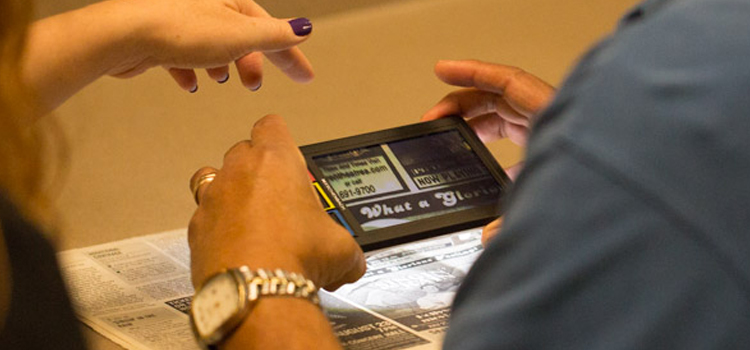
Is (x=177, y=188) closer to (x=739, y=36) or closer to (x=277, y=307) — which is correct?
(x=277, y=307)

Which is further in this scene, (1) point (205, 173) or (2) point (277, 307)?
(1) point (205, 173)

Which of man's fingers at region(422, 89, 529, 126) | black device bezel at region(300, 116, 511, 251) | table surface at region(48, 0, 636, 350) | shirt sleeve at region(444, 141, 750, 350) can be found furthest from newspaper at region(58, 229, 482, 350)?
shirt sleeve at region(444, 141, 750, 350)

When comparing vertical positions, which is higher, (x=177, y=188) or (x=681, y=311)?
(x=681, y=311)

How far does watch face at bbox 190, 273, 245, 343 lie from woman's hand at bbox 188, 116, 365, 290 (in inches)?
0.8

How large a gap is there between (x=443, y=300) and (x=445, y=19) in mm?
1274

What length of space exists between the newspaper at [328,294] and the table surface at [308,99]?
13.8 inches

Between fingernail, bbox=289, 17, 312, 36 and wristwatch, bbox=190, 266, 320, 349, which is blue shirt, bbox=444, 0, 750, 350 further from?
fingernail, bbox=289, 17, 312, 36

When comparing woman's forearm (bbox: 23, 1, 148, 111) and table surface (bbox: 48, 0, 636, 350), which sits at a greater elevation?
woman's forearm (bbox: 23, 1, 148, 111)

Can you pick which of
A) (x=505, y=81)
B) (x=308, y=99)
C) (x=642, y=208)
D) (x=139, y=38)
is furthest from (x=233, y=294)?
(x=308, y=99)

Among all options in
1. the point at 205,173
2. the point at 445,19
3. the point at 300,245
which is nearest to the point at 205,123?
the point at 445,19

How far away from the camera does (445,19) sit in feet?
6.98

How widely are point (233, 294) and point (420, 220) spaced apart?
1.11ft

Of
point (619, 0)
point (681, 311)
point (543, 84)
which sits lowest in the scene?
point (619, 0)

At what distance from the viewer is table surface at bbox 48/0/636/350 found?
59.8 inches
